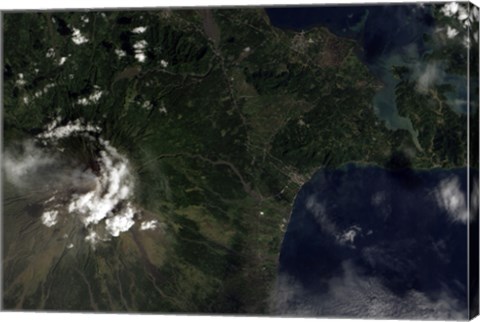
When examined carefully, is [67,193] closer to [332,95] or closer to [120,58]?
[120,58]

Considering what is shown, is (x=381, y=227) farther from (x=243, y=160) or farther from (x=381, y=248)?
(x=243, y=160)

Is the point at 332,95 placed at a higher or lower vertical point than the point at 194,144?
higher

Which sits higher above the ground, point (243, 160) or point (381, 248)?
point (243, 160)

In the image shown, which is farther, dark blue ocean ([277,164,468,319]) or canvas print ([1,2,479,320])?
canvas print ([1,2,479,320])

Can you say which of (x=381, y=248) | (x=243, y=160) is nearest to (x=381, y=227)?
(x=381, y=248)

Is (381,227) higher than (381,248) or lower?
higher

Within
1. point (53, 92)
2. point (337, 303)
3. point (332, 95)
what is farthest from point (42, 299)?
point (332, 95)

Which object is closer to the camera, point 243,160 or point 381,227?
point 381,227

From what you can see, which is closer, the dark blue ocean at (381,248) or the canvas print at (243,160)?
the dark blue ocean at (381,248)
